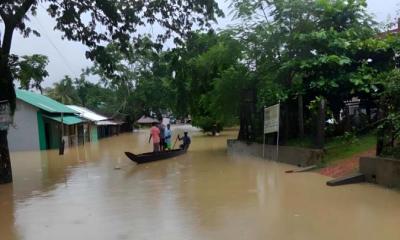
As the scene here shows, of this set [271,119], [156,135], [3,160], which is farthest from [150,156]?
[3,160]

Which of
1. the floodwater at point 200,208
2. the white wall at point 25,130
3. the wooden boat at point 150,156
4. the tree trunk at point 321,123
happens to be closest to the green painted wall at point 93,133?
the white wall at point 25,130

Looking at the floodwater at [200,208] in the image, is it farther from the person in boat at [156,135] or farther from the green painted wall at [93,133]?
the green painted wall at [93,133]

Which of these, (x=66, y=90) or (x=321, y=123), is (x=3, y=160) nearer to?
(x=321, y=123)

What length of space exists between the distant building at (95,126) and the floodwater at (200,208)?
2967cm

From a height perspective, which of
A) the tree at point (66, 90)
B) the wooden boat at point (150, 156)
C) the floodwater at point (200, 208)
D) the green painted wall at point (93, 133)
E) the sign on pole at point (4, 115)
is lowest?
the floodwater at point (200, 208)

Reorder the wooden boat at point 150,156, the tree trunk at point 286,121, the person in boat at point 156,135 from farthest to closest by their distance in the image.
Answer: the person in boat at point 156,135 < the wooden boat at point 150,156 < the tree trunk at point 286,121

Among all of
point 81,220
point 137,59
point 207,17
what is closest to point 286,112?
point 207,17

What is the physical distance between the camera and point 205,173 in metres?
16.0

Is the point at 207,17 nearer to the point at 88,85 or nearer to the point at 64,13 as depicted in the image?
the point at 64,13

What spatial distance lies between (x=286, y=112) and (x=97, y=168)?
7796 millimetres

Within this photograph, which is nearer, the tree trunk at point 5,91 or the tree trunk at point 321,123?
the tree trunk at point 5,91

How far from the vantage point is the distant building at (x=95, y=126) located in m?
45.7

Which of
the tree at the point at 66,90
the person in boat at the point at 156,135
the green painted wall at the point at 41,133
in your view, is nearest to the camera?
the person in boat at the point at 156,135

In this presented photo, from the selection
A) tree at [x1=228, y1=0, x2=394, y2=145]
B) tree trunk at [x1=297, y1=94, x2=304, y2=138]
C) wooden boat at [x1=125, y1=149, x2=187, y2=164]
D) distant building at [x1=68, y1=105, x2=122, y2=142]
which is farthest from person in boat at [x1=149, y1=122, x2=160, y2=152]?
distant building at [x1=68, y1=105, x2=122, y2=142]
